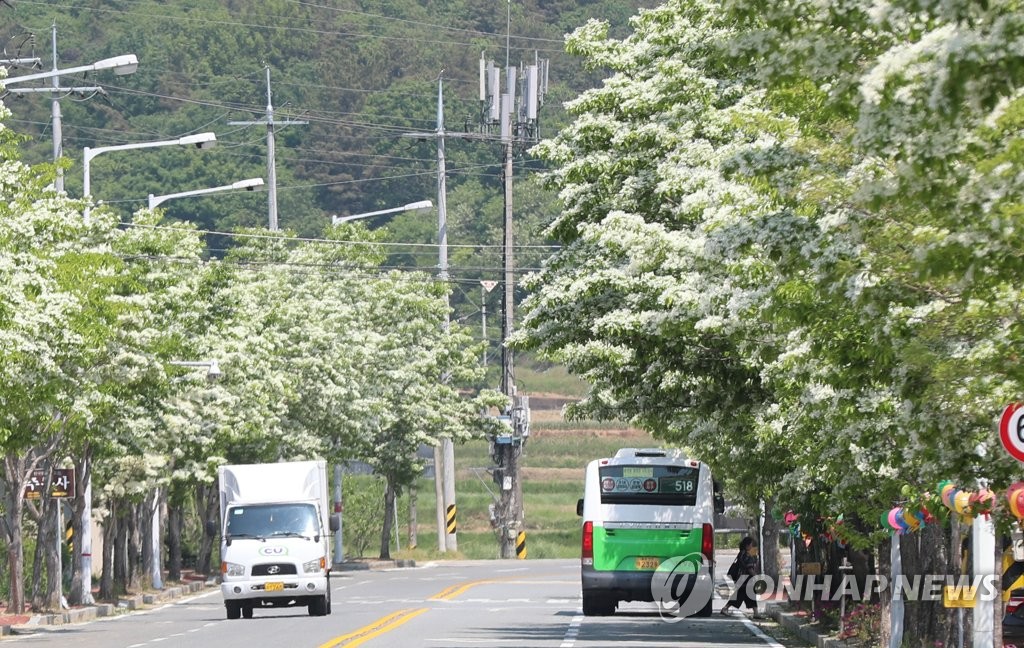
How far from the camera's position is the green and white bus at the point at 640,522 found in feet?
110

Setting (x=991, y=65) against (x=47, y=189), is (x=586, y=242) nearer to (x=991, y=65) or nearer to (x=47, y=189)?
(x=47, y=189)

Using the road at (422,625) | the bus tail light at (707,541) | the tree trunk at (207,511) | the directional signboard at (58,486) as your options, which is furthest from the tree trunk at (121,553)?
the bus tail light at (707,541)

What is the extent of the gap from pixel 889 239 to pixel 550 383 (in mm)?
107456

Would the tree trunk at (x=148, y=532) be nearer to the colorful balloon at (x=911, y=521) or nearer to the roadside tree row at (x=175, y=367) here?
the roadside tree row at (x=175, y=367)

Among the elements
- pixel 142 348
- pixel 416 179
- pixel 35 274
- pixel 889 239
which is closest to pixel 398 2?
pixel 416 179

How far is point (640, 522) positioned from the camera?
33906mm

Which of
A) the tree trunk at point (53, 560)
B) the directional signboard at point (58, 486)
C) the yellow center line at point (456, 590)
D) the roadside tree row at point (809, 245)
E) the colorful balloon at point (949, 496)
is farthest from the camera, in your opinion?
the yellow center line at point (456, 590)

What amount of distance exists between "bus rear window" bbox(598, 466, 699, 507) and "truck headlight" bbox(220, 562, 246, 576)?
6797 mm

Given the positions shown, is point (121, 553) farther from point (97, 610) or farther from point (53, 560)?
point (53, 560)

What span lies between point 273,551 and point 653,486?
7.01 metres

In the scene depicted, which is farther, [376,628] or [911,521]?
[376,628]

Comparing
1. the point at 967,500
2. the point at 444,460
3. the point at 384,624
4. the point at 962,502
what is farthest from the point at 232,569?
the point at 444,460

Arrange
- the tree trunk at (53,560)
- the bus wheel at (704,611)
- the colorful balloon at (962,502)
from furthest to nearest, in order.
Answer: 1. the tree trunk at (53,560)
2. the bus wheel at (704,611)
3. the colorful balloon at (962,502)

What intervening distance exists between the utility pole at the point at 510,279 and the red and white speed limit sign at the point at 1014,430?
49.4m
